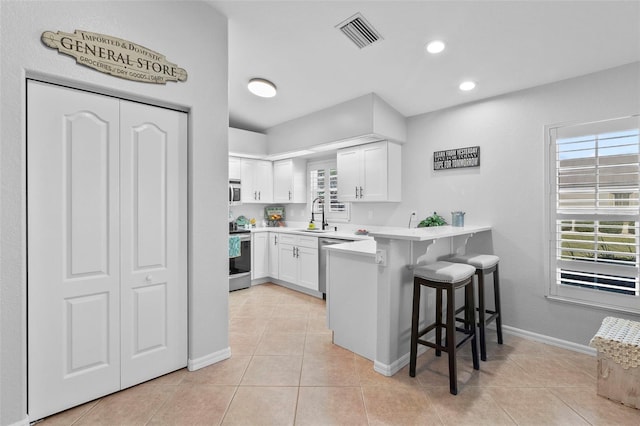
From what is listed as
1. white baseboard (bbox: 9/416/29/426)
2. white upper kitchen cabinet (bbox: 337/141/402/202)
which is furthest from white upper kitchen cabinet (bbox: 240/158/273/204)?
white baseboard (bbox: 9/416/29/426)

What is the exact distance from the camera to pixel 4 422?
1.73m

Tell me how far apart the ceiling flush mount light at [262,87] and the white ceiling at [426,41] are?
0.09 metres

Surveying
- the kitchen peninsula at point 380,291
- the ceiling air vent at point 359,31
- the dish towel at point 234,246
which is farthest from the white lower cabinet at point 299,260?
the ceiling air vent at point 359,31

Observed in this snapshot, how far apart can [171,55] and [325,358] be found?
8.91 ft

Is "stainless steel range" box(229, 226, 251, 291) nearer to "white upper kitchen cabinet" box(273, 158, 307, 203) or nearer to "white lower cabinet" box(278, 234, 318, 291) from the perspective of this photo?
"white lower cabinet" box(278, 234, 318, 291)

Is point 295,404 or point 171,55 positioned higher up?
point 171,55

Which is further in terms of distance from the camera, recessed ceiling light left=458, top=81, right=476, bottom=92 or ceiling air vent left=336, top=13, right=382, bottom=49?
recessed ceiling light left=458, top=81, right=476, bottom=92

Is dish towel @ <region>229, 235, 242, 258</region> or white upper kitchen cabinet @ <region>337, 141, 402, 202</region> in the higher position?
white upper kitchen cabinet @ <region>337, 141, 402, 202</region>

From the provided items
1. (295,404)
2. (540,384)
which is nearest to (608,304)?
(540,384)

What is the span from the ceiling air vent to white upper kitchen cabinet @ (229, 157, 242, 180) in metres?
2.82

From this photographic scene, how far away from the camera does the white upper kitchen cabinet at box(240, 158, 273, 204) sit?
5129 millimetres

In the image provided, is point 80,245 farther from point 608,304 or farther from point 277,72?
point 608,304

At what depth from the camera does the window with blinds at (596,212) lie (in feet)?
8.46

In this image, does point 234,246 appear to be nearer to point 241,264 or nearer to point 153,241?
point 241,264
